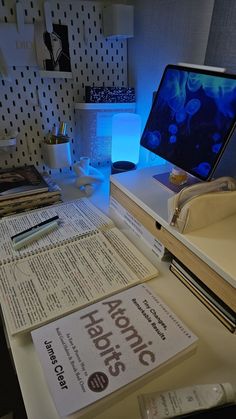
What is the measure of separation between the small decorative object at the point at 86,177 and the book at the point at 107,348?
0.51 meters

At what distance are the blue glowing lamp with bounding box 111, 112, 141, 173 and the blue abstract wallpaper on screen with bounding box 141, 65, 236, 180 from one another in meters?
0.21

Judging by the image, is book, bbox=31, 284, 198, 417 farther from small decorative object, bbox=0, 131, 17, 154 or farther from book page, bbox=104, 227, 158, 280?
small decorative object, bbox=0, 131, 17, 154

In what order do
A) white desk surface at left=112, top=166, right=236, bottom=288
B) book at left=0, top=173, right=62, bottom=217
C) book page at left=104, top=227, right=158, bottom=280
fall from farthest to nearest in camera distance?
book at left=0, top=173, right=62, bottom=217, book page at left=104, top=227, right=158, bottom=280, white desk surface at left=112, top=166, right=236, bottom=288

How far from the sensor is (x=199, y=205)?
579mm

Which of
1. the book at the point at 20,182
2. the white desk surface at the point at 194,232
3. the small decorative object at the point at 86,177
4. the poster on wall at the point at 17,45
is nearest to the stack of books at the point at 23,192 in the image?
the book at the point at 20,182

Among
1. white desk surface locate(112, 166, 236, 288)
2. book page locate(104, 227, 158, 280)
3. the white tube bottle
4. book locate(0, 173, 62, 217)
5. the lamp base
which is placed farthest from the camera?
the lamp base

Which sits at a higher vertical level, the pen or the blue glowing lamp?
the blue glowing lamp

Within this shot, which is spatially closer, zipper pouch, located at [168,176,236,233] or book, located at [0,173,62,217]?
zipper pouch, located at [168,176,236,233]

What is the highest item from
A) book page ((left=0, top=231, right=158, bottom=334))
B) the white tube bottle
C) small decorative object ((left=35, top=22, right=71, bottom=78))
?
small decorative object ((left=35, top=22, right=71, bottom=78))

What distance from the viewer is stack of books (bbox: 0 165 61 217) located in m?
0.84

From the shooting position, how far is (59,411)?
1.27ft

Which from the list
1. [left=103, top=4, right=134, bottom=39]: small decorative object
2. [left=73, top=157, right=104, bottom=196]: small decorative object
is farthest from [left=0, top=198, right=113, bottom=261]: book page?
[left=103, top=4, right=134, bottom=39]: small decorative object

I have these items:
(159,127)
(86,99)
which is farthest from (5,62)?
(159,127)

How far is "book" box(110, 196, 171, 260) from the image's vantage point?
2.25 feet
